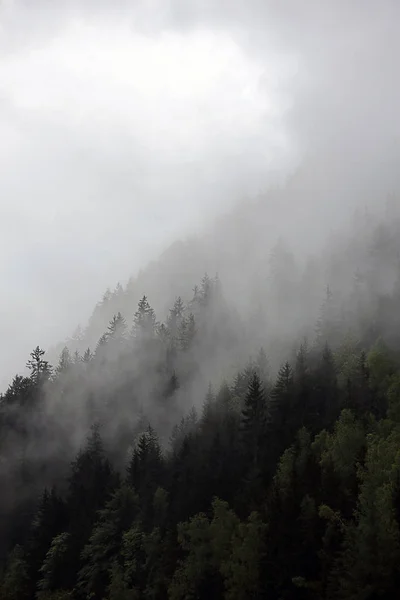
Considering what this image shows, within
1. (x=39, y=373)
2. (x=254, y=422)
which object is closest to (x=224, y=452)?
(x=254, y=422)

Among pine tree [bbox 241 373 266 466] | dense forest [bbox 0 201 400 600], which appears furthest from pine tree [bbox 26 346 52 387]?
pine tree [bbox 241 373 266 466]

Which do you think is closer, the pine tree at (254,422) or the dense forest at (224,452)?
the dense forest at (224,452)

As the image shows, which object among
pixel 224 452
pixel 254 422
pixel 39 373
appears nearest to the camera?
pixel 224 452

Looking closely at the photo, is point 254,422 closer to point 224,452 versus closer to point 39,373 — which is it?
point 224,452

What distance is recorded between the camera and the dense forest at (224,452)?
242 feet

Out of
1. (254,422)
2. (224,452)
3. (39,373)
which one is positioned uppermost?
(39,373)

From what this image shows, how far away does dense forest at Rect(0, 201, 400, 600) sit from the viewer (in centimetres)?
7375

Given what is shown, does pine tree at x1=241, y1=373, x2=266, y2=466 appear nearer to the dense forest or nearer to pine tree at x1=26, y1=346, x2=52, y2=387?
the dense forest

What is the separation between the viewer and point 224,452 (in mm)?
103562

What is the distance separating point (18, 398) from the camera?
5955 inches

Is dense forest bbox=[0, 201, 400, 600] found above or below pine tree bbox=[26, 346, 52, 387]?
below

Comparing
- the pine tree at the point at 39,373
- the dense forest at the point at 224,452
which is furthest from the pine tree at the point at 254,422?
the pine tree at the point at 39,373

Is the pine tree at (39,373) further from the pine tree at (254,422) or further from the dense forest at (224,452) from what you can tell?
the pine tree at (254,422)

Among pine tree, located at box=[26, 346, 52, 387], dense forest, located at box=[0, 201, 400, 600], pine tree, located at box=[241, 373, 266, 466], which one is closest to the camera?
dense forest, located at box=[0, 201, 400, 600]
